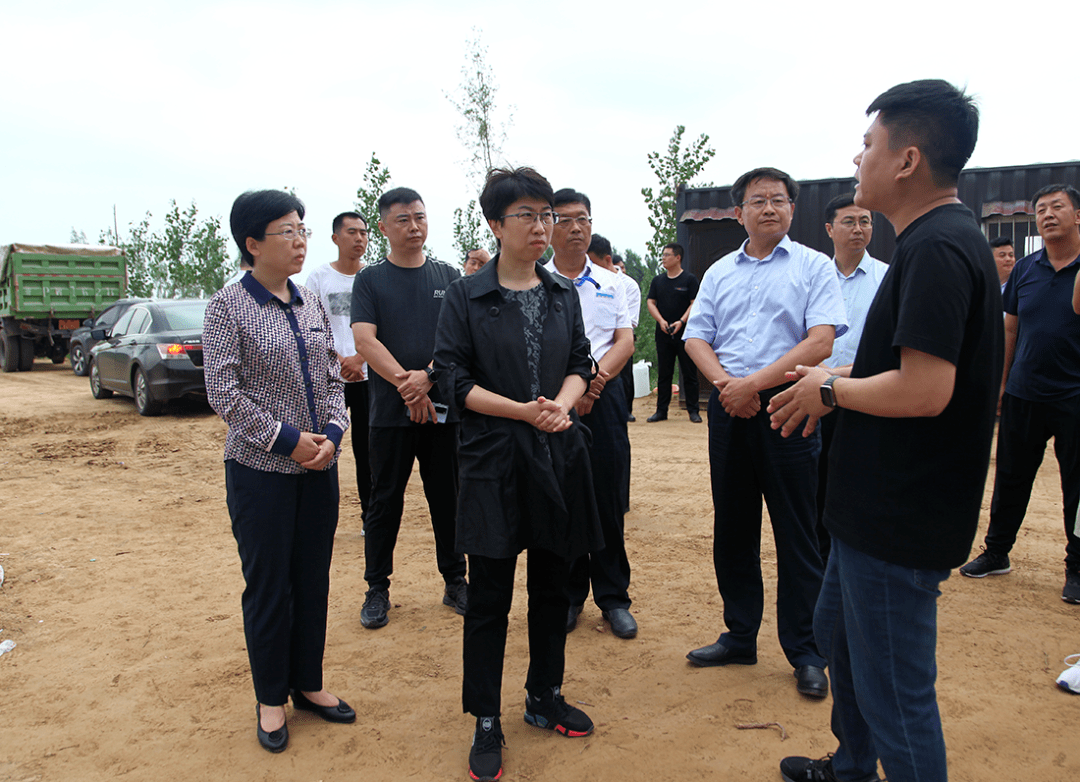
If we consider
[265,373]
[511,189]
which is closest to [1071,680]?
[511,189]

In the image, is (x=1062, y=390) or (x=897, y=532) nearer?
(x=897, y=532)

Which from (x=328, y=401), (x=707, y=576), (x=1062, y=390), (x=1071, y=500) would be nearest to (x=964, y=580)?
(x=1071, y=500)

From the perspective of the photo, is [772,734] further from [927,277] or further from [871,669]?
[927,277]

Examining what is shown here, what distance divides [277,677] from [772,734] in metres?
1.89

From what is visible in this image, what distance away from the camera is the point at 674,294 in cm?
962

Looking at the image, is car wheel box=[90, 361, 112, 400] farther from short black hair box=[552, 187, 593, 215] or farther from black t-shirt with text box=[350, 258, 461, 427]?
short black hair box=[552, 187, 593, 215]

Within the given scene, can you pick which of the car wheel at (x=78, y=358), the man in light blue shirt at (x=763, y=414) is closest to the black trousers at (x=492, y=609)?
the man in light blue shirt at (x=763, y=414)

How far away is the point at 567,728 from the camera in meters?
2.74

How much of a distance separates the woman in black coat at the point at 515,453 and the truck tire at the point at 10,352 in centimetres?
1976

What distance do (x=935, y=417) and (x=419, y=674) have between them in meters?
2.45

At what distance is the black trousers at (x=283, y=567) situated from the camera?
2723mm

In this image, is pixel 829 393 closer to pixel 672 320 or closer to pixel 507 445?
pixel 507 445

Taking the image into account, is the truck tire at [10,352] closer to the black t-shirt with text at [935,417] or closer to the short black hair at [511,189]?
the short black hair at [511,189]

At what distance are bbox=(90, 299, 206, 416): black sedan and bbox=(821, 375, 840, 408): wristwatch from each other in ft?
30.2
